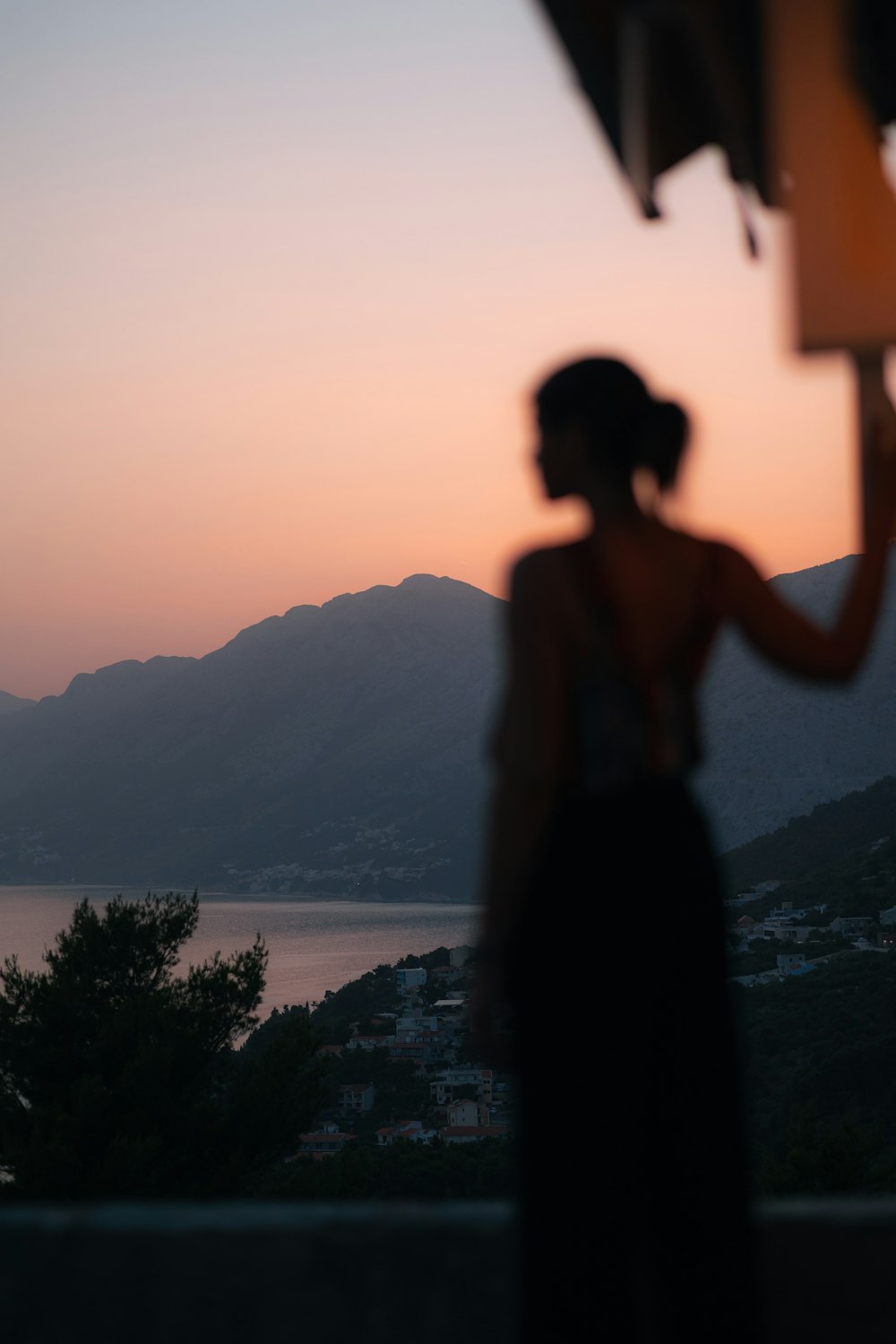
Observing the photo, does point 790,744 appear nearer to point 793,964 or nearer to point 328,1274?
point 793,964

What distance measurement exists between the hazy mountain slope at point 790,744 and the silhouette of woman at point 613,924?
95.4 m

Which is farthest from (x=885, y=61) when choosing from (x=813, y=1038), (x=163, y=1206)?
(x=813, y=1038)

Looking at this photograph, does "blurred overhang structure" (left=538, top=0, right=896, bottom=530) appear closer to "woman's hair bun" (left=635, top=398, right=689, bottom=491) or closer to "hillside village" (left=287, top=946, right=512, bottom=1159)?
"woman's hair bun" (left=635, top=398, right=689, bottom=491)

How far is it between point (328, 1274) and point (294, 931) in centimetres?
10779

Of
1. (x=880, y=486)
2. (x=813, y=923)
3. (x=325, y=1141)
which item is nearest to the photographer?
(x=880, y=486)

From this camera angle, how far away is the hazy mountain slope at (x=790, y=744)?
9969cm

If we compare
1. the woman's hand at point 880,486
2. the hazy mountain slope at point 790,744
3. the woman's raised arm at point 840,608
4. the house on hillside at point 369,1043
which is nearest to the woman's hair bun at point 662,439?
the woman's raised arm at point 840,608

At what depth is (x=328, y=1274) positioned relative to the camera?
1797mm

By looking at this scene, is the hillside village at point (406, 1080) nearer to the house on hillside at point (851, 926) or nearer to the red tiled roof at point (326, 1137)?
the red tiled roof at point (326, 1137)

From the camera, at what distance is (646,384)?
4.58 feet

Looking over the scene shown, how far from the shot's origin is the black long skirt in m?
1.33

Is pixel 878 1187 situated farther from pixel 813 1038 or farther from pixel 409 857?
pixel 409 857

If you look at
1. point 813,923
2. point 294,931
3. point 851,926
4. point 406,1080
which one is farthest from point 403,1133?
point 294,931

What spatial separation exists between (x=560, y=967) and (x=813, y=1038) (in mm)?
33838
